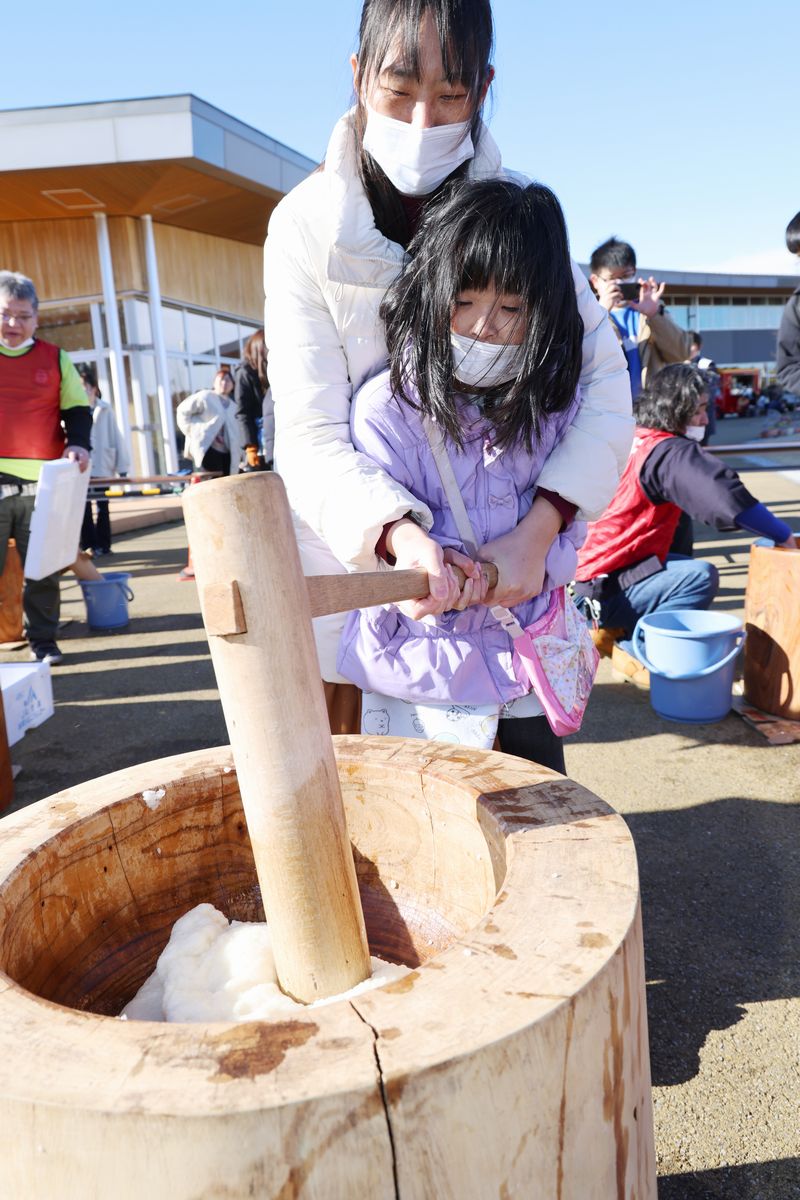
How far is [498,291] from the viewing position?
135cm

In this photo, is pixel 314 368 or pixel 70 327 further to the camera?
pixel 70 327

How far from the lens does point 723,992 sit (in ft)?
6.15

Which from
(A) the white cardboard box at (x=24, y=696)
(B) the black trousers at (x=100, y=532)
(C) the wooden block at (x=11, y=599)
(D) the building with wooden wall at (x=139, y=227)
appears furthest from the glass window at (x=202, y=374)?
(A) the white cardboard box at (x=24, y=696)

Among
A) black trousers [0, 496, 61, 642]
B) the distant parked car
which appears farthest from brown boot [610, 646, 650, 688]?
the distant parked car

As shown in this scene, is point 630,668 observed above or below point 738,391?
below

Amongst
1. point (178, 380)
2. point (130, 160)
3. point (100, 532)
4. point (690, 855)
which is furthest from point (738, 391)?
point (690, 855)

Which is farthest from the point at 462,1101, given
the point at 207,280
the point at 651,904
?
the point at 207,280

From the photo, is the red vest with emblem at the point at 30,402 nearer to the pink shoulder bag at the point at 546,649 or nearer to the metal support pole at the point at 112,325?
the pink shoulder bag at the point at 546,649

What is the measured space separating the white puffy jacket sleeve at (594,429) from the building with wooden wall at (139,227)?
11800 millimetres

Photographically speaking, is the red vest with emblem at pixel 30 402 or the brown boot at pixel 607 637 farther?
the red vest with emblem at pixel 30 402

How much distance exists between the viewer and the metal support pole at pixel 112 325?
13031mm

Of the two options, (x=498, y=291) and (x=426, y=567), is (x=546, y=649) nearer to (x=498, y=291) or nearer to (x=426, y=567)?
(x=426, y=567)

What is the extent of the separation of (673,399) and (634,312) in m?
1.38

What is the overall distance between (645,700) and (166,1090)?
3.38 metres
